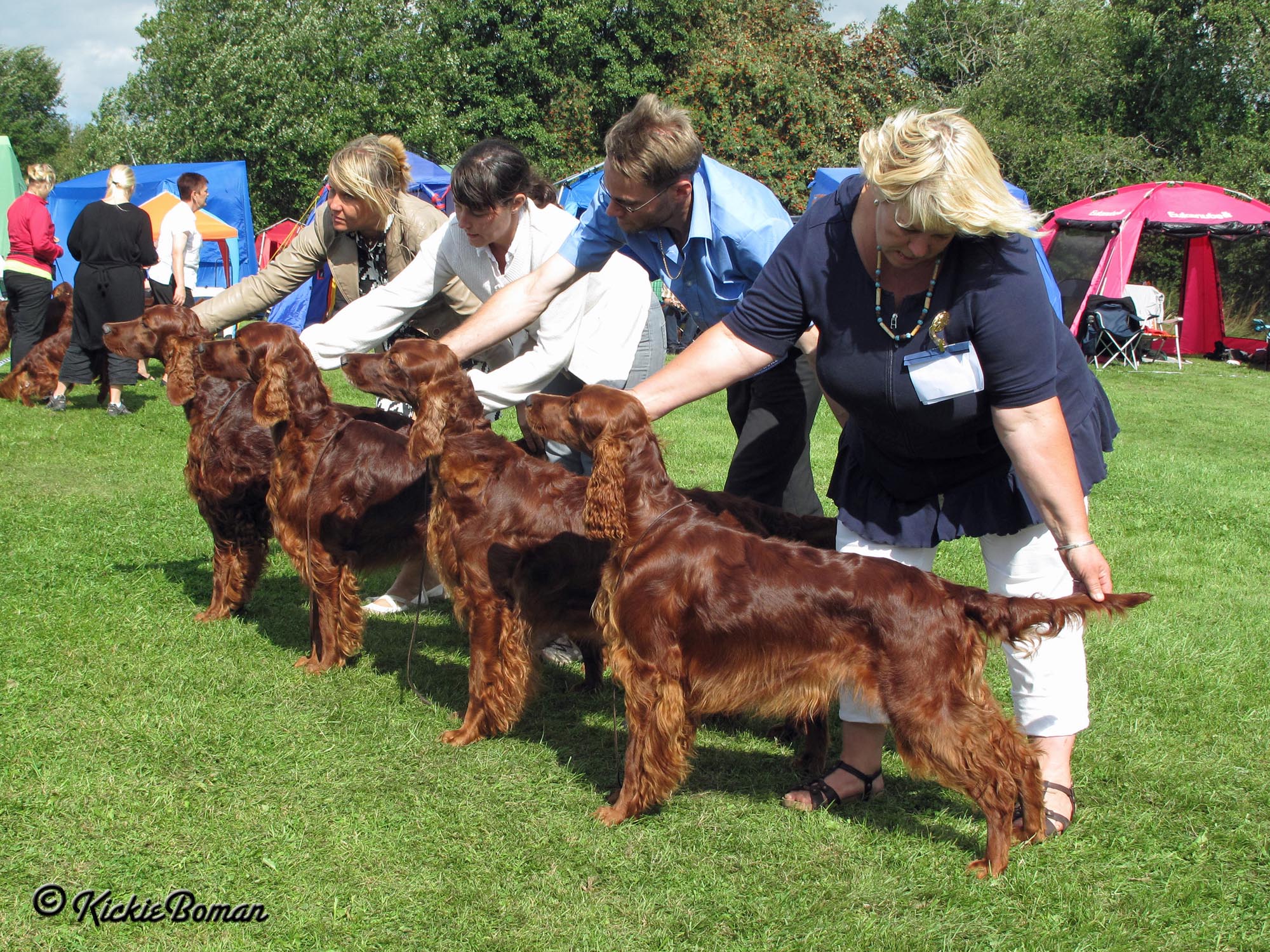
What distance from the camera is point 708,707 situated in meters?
2.80

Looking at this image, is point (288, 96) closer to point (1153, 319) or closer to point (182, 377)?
point (1153, 319)

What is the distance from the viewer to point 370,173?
13.3 ft

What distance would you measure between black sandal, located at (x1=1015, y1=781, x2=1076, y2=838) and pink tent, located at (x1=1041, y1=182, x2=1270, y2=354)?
13866mm

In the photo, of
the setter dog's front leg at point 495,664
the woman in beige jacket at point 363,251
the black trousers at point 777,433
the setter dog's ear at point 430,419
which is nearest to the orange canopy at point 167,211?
the woman in beige jacket at point 363,251

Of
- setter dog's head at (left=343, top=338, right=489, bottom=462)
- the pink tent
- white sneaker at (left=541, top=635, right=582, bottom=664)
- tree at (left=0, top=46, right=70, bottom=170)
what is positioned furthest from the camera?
tree at (left=0, top=46, right=70, bottom=170)

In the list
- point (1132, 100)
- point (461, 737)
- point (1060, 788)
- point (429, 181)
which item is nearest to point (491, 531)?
point (461, 737)

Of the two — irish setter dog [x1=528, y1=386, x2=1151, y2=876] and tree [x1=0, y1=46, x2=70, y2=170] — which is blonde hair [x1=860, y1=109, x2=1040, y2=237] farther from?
tree [x1=0, y1=46, x2=70, y2=170]

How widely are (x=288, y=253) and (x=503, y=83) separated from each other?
2568cm

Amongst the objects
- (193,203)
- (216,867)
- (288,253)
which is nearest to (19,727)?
(216,867)

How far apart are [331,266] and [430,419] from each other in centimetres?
145

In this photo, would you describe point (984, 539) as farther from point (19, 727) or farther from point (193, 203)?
point (193, 203)

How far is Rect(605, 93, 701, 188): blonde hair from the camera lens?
9.73 feet

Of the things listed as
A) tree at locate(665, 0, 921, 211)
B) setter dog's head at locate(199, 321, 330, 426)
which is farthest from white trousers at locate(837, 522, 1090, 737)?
tree at locate(665, 0, 921, 211)

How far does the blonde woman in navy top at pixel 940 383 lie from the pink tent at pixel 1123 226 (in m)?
13.9
